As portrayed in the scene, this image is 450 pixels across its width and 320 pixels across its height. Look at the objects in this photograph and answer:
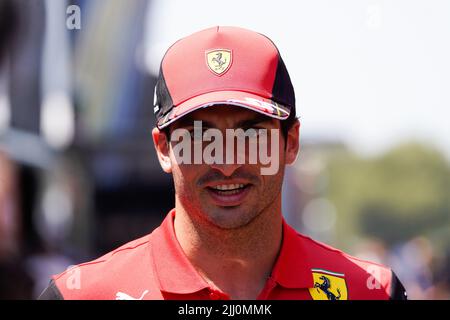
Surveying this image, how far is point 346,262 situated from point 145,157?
9719 mm

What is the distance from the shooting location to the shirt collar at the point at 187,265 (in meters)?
3.57

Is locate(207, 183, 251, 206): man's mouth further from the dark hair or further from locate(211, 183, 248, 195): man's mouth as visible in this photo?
the dark hair

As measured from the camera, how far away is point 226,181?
3.47m

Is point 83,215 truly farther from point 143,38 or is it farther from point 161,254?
point 161,254

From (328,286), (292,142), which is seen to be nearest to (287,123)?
(292,142)

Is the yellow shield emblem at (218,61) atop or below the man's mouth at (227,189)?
atop

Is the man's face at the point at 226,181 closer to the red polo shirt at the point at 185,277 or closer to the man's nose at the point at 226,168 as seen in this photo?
the man's nose at the point at 226,168

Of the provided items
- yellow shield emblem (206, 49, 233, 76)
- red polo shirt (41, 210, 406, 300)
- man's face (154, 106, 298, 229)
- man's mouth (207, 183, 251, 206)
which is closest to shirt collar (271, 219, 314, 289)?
red polo shirt (41, 210, 406, 300)

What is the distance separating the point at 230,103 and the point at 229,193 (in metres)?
0.33

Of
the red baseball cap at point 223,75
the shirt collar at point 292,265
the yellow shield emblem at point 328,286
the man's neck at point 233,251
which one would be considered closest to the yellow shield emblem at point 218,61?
the red baseball cap at point 223,75

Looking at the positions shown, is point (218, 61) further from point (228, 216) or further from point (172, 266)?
point (172, 266)

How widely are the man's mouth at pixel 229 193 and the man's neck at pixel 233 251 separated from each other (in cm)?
12

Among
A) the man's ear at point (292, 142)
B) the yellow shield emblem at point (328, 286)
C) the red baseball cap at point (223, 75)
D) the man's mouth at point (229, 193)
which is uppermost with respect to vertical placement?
the red baseball cap at point (223, 75)
